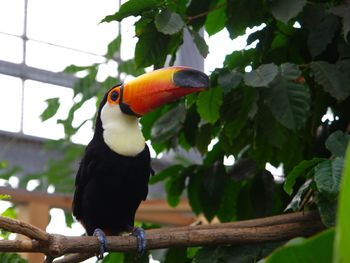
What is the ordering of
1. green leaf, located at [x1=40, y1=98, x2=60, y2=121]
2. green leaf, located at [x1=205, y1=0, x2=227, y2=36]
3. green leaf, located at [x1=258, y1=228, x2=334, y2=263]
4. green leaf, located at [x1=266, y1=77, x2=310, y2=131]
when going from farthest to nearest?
green leaf, located at [x1=40, y1=98, x2=60, y2=121] → green leaf, located at [x1=205, y1=0, x2=227, y2=36] → green leaf, located at [x1=266, y1=77, x2=310, y2=131] → green leaf, located at [x1=258, y1=228, x2=334, y2=263]

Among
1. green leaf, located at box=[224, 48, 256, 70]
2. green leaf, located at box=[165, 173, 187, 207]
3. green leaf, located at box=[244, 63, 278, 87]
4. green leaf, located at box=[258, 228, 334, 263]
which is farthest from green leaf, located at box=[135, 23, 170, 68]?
green leaf, located at box=[258, 228, 334, 263]

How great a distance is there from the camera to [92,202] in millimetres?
2549

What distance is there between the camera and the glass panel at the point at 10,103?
432 cm

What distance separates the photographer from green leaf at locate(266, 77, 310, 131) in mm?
2066

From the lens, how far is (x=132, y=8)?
7.39 feet

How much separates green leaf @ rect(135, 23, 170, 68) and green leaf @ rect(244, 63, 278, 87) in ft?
1.19

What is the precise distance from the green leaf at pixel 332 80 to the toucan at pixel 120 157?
425mm

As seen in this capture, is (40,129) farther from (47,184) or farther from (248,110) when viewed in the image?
(248,110)

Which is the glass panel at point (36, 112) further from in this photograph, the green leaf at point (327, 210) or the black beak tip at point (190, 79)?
the green leaf at point (327, 210)

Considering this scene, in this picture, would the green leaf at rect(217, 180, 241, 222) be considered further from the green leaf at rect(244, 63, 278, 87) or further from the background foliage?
the green leaf at rect(244, 63, 278, 87)

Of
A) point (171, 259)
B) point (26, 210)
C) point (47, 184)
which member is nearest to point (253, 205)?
point (171, 259)

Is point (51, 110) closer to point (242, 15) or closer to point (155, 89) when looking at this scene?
point (155, 89)

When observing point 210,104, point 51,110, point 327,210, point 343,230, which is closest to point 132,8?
point 210,104

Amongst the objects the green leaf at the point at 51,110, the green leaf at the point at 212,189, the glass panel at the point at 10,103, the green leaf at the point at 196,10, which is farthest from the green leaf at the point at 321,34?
the glass panel at the point at 10,103
